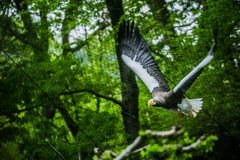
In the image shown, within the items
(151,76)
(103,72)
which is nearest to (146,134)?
(151,76)

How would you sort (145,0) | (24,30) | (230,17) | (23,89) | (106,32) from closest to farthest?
1. (230,17)
2. (145,0)
3. (106,32)
4. (23,89)
5. (24,30)

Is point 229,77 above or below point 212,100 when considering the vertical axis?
above

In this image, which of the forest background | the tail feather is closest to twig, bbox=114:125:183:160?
the tail feather

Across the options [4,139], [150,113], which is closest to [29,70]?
[4,139]

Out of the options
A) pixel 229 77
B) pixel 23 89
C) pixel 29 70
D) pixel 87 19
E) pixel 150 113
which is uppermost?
pixel 87 19

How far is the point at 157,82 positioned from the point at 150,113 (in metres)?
1.88

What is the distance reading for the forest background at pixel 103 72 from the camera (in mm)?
3150

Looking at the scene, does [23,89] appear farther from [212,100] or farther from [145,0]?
[212,100]

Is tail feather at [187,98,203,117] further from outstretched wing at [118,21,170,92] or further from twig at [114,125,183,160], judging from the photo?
twig at [114,125,183,160]

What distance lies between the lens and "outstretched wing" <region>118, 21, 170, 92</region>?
2.25m

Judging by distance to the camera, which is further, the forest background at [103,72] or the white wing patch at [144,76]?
the forest background at [103,72]

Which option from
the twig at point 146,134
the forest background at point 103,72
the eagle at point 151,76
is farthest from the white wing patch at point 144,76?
the twig at point 146,134

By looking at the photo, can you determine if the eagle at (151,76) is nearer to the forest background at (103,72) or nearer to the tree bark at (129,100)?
the forest background at (103,72)

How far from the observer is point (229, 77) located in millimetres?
3416
